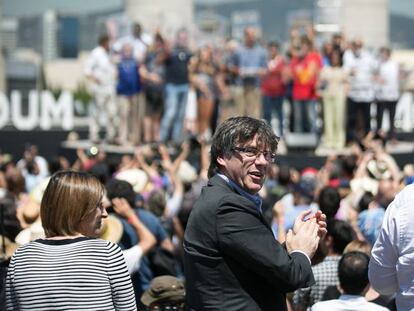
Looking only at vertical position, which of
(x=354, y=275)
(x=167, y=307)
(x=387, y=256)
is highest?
(x=387, y=256)

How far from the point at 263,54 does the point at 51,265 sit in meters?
13.4

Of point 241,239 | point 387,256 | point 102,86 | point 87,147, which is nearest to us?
point 241,239

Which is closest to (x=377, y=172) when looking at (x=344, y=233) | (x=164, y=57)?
(x=344, y=233)

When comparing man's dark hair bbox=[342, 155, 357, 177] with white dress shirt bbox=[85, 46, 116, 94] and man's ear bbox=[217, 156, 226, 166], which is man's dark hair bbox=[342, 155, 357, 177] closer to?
white dress shirt bbox=[85, 46, 116, 94]

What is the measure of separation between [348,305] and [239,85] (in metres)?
12.7

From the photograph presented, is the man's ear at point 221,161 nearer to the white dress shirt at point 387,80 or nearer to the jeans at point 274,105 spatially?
the jeans at point 274,105

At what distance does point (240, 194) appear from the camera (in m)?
4.66

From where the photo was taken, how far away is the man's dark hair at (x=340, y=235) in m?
7.04

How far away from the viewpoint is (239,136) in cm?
468

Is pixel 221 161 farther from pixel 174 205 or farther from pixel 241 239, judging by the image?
pixel 174 205

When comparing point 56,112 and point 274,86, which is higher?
point 274,86

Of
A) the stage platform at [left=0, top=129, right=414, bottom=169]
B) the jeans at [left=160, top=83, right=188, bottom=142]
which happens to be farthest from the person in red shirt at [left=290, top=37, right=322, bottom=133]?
the jeans at [left=160, top=83, right=188, bottom=142]

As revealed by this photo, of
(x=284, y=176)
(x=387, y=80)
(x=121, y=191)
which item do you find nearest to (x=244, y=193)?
(x=121, y=191)

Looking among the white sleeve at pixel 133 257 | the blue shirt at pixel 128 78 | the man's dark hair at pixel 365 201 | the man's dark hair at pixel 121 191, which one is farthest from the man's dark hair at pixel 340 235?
the blue shirt at pixel 128 78
